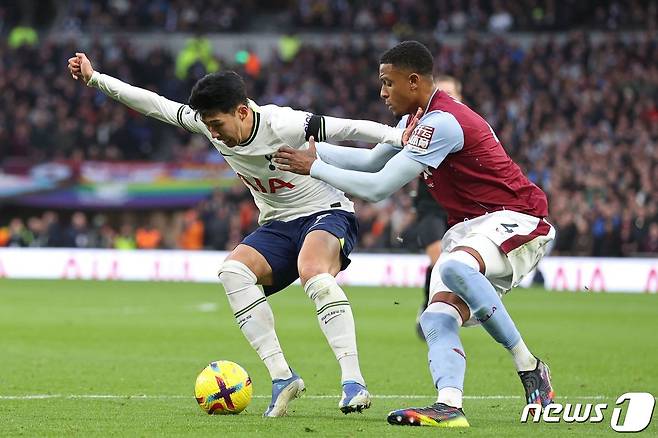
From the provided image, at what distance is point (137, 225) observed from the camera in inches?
1252

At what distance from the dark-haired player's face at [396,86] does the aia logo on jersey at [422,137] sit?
11.5 inches

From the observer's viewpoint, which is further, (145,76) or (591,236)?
(145,76)

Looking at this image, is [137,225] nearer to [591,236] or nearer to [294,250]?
[591,236]

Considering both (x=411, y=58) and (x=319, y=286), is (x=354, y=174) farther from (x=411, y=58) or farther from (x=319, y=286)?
(x=319, y=286)

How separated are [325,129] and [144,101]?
4.20 ft

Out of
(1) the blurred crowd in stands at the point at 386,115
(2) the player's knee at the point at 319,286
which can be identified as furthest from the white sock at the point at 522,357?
(1) the blurred crowd in stands at the point at 386,115

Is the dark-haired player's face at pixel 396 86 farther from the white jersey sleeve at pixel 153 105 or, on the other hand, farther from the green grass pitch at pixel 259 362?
the green grass pitch at pixel 259 362

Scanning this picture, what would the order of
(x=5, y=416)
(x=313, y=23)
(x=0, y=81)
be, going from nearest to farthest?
(x=5, y=416), (x=0, y=81), (x=313, y=23)

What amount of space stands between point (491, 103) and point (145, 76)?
9.23 meters

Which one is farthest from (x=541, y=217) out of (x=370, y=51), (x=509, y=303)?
(x=370, y=51)

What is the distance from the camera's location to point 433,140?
24.0 ft

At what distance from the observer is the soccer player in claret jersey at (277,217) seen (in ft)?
25.8

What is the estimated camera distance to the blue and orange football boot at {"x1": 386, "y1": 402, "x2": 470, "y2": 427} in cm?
707

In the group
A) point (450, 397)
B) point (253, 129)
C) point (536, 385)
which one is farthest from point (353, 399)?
point (253, 129)
